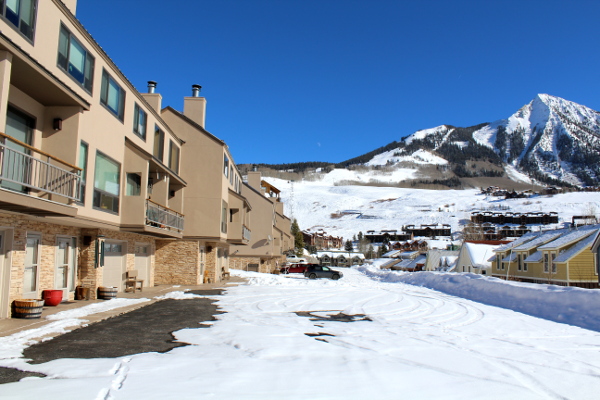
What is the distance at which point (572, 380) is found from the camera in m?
7.68

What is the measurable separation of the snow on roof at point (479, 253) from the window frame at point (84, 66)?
153 ft

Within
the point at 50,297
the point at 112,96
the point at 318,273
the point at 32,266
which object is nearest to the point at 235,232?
the point at 318,273

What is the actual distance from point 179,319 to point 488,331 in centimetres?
875

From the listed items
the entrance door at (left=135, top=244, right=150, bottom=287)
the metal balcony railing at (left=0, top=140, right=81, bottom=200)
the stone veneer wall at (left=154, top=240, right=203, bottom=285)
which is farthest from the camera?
the stone veneer wall at (left=154, top=240, right=203, bottom=285)

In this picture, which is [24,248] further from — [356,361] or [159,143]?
[159,143]

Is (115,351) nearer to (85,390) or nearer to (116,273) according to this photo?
(85,390)

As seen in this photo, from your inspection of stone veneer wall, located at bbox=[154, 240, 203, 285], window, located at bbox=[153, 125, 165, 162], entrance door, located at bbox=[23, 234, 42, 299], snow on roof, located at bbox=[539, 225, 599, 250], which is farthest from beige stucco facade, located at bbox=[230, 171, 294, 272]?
entrance door, located at bbox=[23, 234, 42, 299]

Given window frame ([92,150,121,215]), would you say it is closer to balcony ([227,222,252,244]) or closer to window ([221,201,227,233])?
window ([221,201,227,233])

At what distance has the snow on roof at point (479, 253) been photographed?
172 feet

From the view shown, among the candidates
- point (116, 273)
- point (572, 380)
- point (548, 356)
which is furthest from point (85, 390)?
point (116, 273)

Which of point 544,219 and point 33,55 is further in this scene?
point 544,219

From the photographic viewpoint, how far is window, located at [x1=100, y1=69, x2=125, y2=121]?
1669 centimetres

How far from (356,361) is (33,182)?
8842mm

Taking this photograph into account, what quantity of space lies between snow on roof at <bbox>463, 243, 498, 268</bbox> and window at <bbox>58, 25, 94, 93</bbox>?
4692 centimetres
